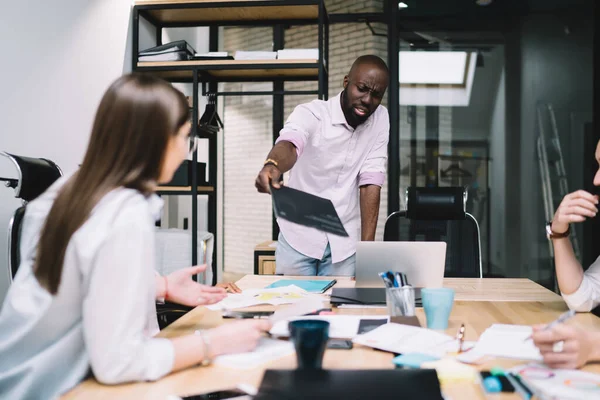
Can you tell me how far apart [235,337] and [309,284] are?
0.82m

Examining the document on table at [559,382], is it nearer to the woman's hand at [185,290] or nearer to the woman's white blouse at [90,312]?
the woman's white blouse at [90,312]

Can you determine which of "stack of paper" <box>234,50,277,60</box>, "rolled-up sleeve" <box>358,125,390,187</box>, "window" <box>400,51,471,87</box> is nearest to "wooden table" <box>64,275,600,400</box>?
A: "rolled-up sleeve" <box>358,125,390,187</box>

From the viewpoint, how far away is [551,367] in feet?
3.14

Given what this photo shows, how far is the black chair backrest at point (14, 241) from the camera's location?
1.40 meters

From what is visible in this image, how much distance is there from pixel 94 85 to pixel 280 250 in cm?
131

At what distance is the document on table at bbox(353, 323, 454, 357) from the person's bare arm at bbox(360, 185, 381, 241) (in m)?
1.24

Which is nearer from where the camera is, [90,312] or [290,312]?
[90,312]

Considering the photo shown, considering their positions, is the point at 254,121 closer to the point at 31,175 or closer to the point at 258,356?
the point at 31,175

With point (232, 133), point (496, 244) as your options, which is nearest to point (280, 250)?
point (496, 244)

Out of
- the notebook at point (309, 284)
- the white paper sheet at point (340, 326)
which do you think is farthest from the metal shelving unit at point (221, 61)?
the white paper sheet at point (340, 326)

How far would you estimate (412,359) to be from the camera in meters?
0.98

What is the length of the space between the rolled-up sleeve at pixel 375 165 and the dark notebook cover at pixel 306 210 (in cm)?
110

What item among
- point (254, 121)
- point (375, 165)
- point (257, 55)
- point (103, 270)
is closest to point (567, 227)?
point (375, 165)

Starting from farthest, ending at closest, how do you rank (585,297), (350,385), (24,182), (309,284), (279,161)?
(279,161)
(309,284)
(24,182)
(585,297)
(350,385)
